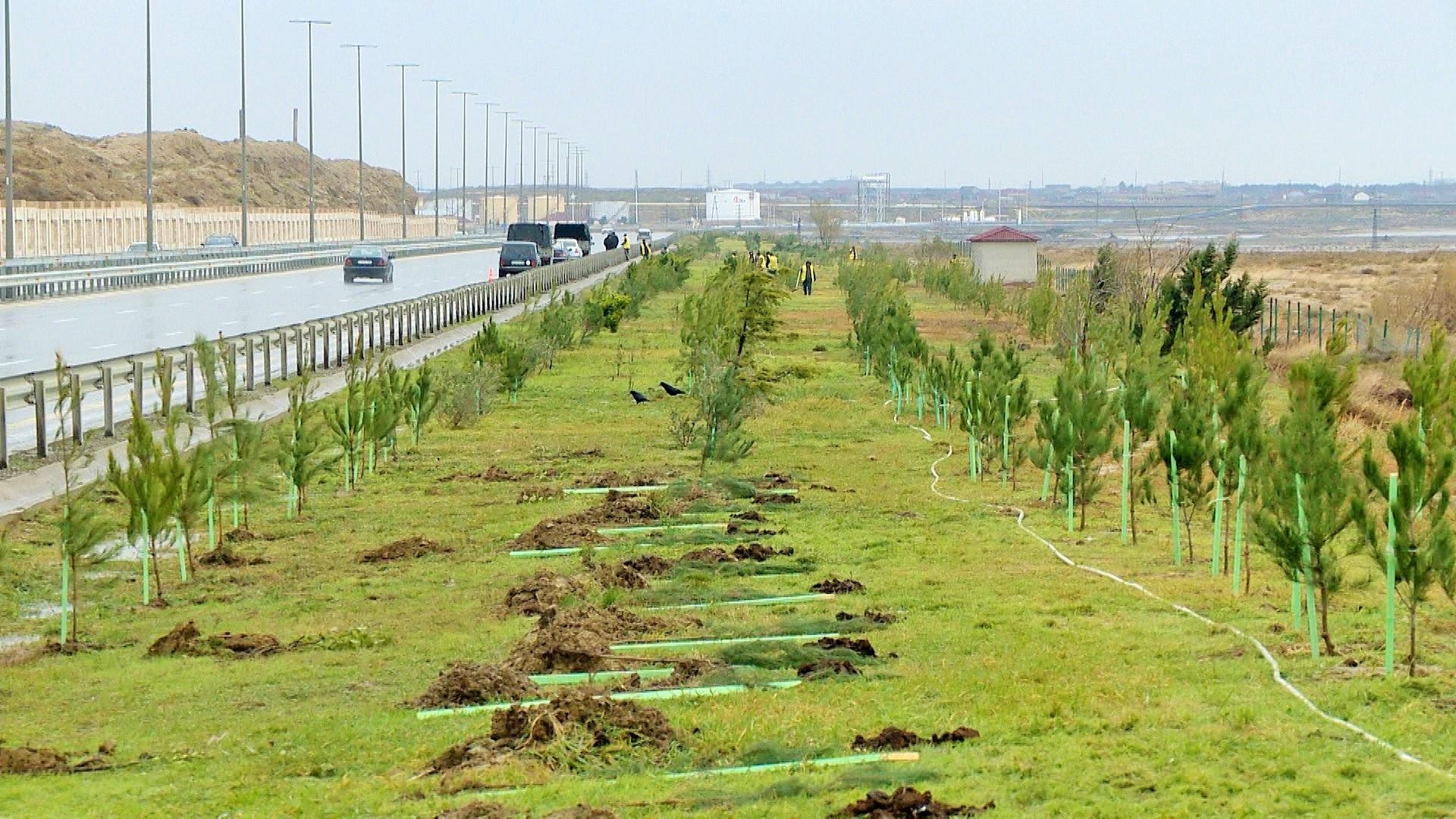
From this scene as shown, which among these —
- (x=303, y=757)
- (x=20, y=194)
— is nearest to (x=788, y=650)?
(x=303, y=757)

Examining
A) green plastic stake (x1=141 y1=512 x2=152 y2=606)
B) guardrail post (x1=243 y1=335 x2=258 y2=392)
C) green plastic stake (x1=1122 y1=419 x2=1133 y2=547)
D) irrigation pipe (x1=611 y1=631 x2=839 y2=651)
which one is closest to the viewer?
irrigation pipe (x1=611 y1=631 x2=839 y2=651)

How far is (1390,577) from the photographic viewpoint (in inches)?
359

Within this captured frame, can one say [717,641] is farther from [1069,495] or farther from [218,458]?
[1069,495]

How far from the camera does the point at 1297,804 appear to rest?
6941mm

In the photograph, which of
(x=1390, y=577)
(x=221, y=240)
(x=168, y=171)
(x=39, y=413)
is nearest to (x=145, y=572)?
(x=39, y=413)

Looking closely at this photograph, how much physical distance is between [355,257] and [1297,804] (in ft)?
178

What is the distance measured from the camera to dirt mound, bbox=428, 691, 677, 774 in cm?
793

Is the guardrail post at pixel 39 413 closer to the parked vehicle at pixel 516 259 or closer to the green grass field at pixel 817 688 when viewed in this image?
the green grass field at pixel 817 688

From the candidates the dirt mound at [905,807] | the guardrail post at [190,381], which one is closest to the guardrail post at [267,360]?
the guardrail post at [190,381]

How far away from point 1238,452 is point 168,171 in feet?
477

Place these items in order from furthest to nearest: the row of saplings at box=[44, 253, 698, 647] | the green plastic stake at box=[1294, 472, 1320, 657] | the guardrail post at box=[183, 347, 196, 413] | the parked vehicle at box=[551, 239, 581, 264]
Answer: the parked vehicle at box=[551, 239, 581, 264]
the guardrail post at box=[183, 347, 196, 413]
the row of saplings at box=[44, 253, 698, 647]
the green plastic stake at box=[1294, 472, 1320, 657]

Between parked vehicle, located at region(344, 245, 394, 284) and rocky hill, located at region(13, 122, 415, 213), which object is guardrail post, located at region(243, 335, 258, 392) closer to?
parked vehicle, located at region(344, 245, 394, 284)

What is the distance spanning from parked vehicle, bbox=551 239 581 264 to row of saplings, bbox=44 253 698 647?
166 ft

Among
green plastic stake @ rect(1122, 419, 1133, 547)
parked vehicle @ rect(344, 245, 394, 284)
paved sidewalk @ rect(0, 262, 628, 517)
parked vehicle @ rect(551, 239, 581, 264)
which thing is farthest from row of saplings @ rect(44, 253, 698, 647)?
parked vehicle @ rect(551, 239, 581, 264)
